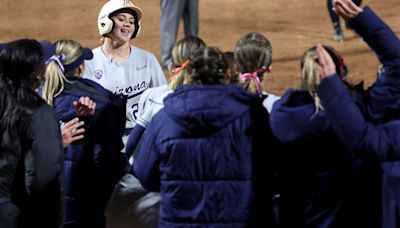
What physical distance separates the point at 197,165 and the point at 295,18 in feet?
34.5

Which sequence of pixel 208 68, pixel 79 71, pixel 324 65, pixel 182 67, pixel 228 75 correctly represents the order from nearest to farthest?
pixel 324 65, pixel 208 68, pixel 228 75, pixel 182 67, pixel 79 71

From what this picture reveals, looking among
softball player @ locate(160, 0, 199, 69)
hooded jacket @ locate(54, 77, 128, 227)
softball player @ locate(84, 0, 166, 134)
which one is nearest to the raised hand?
hooded jacket @ locate(54, 77, 128, 227)

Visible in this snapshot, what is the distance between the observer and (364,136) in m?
4.02

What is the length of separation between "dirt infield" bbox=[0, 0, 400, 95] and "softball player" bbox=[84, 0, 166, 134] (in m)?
5.25

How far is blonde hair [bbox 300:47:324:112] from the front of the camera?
4220 mm

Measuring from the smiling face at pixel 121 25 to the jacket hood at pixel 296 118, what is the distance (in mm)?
2130

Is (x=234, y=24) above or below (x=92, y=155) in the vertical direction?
above

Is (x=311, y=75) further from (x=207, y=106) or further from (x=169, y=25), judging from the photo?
(x=169, y=25)

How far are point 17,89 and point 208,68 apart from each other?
905 mm

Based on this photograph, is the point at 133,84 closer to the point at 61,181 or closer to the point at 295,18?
the point at 61,181

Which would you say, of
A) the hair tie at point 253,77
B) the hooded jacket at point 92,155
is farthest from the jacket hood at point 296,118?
the hooded jacket at point 92,155

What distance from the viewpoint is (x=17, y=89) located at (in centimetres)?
447

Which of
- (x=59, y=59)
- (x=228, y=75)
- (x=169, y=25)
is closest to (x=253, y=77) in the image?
(x=228, y=75)

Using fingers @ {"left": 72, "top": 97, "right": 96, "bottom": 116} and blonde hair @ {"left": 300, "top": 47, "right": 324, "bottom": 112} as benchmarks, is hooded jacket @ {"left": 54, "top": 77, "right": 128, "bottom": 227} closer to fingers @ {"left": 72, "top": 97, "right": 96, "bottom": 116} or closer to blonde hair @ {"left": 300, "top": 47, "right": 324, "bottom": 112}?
fingers @ {"left": 72, "top": 97, "right": 96, "bottom": 116}
